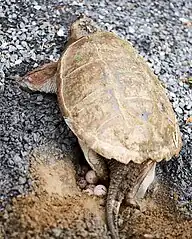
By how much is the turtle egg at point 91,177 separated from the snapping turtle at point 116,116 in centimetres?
4

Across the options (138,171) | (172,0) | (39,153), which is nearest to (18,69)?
(39,153)

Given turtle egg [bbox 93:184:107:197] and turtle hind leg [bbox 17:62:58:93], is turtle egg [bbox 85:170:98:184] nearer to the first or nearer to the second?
turtle egg [bbox 93:184:107:197]

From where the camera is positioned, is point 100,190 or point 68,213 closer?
point 68,213

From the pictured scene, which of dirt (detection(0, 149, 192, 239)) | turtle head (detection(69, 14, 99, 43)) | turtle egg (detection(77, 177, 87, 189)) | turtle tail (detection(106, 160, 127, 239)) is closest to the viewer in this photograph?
dirt (detection(0, 149, 192, 239))

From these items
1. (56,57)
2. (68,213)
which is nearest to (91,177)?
(68,213)

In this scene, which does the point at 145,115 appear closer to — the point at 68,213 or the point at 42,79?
the point at 68,213

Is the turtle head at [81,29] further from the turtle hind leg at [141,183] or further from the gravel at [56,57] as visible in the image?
the turtle hind leg at [141,183]

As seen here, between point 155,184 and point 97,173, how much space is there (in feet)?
1.36

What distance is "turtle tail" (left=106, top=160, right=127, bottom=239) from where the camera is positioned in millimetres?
3258

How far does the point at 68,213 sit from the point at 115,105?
2.24 ft

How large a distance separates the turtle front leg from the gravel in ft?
0.60

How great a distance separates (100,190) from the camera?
3.43 meters

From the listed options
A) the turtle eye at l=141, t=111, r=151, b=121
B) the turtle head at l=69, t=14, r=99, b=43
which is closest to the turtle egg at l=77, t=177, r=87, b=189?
the turtle eye at l=141, t=111, r=151, b=121

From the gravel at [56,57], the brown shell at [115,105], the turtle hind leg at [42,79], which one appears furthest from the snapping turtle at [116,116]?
the gravel at [56,57]
